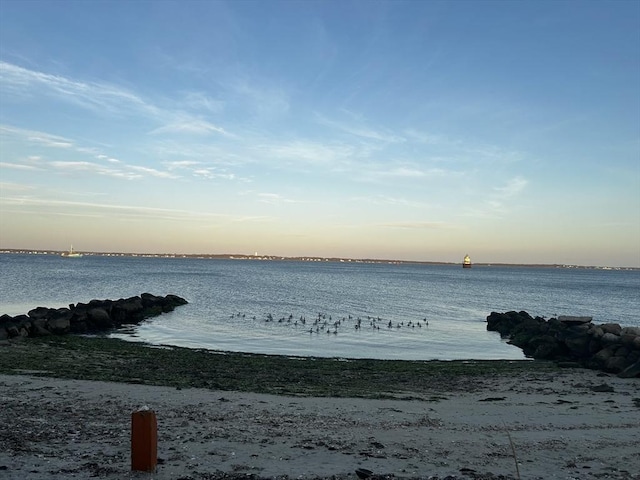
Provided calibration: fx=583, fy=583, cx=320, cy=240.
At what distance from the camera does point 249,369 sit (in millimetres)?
18266

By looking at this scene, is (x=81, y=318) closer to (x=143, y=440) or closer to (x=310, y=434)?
(x=310, y=434)

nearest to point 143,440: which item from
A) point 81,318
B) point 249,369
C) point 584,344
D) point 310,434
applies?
point 310,434

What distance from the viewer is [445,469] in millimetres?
7891

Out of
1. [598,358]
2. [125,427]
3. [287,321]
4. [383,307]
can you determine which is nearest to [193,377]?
[125,427]

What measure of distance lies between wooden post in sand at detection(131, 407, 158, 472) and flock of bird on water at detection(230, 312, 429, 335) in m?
23.7

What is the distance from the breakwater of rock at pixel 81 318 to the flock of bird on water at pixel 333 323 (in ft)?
20.1

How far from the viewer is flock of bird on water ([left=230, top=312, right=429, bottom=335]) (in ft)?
108

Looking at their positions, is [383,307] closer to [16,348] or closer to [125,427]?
[16,348]

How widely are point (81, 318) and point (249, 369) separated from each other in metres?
14.9

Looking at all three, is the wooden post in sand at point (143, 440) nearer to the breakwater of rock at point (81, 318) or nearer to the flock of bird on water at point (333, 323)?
the breakwater of rock at point (81, 318)

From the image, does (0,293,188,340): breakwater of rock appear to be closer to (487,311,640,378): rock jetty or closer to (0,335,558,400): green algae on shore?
(0,335,558,400): green algae on shore

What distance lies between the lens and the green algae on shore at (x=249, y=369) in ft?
49.0

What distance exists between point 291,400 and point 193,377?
428 centimetres

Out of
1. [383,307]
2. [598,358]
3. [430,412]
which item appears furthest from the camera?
[383,307]
